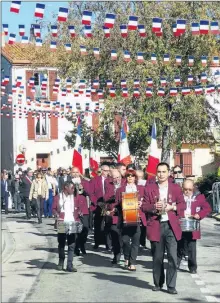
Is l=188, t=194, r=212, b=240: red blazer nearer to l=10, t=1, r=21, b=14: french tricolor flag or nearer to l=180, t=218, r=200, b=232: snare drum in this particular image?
l=180, t=218, r=200, b=232: snare drum

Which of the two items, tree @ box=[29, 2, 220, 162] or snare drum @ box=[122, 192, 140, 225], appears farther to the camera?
tree @ box=[29, 2, 220, 162]

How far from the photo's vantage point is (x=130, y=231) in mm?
16594

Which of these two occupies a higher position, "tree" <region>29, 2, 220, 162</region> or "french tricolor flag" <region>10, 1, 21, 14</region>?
"tree" <region>29, 2, 220, 162</region>

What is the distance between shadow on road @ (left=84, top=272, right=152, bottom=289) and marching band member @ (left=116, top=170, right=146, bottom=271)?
727mm

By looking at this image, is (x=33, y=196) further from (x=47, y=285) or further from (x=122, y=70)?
(x=47, y=285)

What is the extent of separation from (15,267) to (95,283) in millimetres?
2965

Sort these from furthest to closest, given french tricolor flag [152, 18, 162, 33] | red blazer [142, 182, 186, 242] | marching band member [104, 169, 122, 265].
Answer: french tricolor flag [152, 18, 162, 33]
marching band member [104, 169, 122, 265]
red blazer [142, 182, 186, 242]

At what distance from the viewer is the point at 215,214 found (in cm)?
3172

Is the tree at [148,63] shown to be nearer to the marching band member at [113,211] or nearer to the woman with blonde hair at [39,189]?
the woman with blonde hair at [39,189]

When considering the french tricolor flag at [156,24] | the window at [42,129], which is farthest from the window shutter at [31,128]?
the french tricolor flag at [156,24]

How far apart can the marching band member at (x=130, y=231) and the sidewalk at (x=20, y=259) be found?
150 cm

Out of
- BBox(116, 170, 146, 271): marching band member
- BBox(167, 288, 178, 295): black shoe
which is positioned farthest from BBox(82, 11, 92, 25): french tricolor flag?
BBox(167, 288, 178, 295): black shoe

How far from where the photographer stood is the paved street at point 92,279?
13109mm

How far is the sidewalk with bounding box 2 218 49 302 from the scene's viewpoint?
1405 cm
